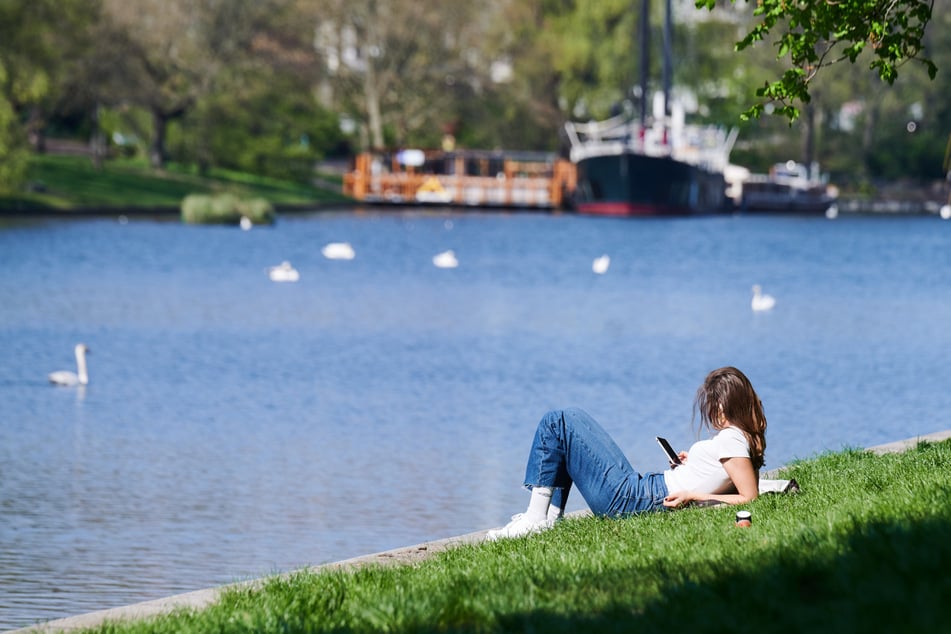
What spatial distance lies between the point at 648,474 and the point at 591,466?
14.4 inches

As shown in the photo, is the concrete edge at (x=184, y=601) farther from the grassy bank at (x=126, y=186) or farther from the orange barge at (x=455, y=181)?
the orange barge at (x=455, y=181)

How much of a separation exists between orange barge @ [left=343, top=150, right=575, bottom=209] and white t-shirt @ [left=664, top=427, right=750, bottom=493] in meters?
82.9

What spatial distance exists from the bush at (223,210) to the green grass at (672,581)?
60.7m

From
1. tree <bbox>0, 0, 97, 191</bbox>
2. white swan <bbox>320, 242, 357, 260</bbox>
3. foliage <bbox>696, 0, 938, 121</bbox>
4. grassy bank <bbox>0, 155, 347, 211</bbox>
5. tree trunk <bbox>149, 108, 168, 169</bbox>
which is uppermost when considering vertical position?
tree <bbox>0, 0, 97, 191</bbox>

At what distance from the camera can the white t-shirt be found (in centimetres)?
923

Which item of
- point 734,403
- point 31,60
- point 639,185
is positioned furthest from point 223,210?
point 734,403

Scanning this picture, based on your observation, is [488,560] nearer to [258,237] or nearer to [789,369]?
[789,369]

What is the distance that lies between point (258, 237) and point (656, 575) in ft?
187

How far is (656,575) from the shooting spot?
23.4ft

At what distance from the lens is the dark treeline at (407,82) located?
265 feet

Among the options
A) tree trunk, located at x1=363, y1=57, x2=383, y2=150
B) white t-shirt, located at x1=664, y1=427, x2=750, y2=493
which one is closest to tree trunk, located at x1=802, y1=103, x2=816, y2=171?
tree trunk, located at x1=363, y1=57, x2=383, y2=150

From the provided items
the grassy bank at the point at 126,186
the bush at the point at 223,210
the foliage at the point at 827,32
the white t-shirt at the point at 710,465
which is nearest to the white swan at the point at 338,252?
the bush at the point at 223,210

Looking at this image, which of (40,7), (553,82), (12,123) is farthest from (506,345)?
(553,82)

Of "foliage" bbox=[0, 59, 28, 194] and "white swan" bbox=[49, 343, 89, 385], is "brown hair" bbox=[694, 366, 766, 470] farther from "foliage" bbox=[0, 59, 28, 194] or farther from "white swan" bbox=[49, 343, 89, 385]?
"foliage" bbox=[0, 59, 28, 194]
